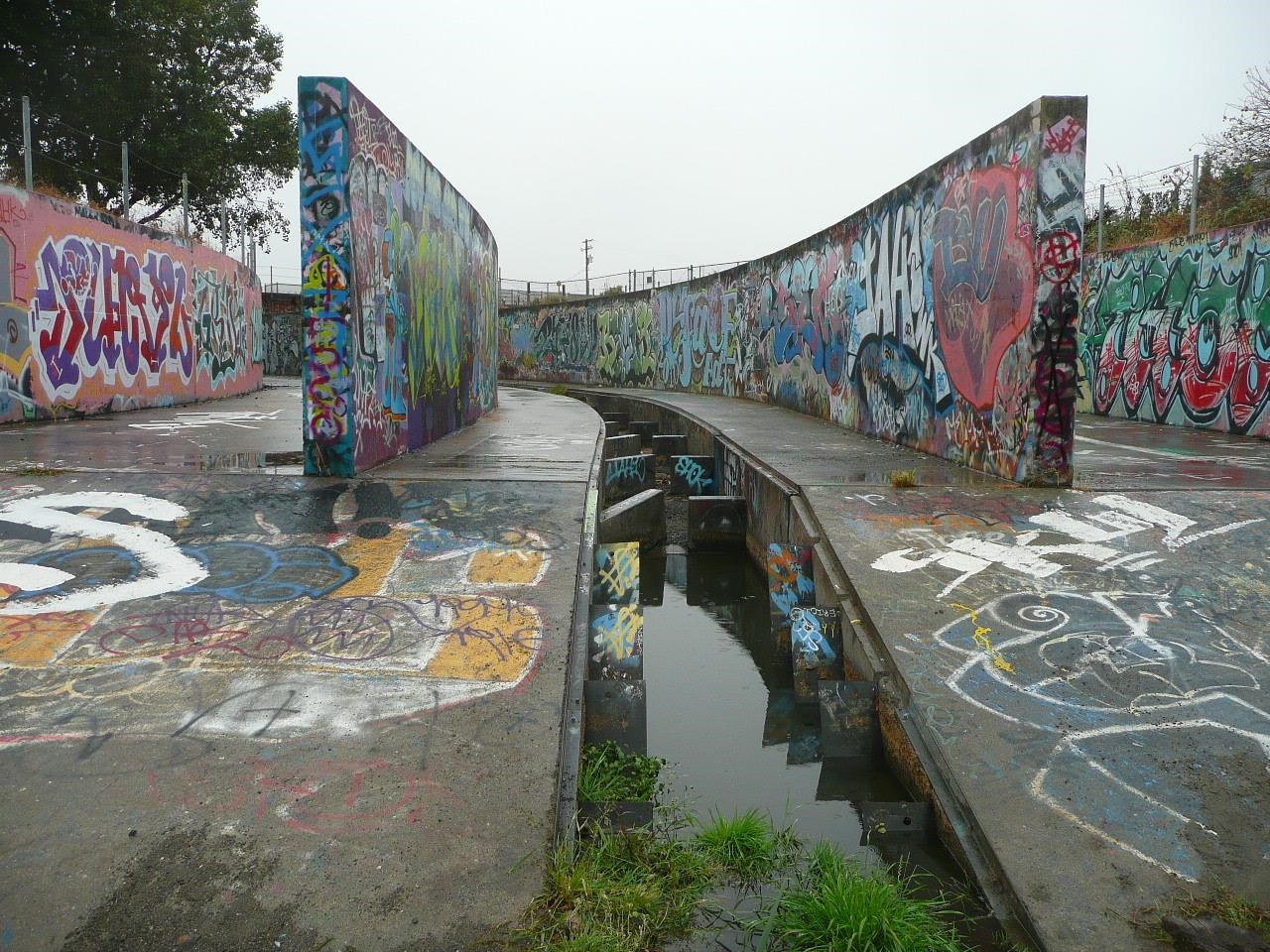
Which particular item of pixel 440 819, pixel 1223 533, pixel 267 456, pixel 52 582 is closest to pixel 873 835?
pixel 440 819

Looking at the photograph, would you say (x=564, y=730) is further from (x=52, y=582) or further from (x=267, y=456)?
(x=267, y=456)

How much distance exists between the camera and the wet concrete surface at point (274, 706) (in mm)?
2291

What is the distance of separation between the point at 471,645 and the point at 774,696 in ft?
6.88

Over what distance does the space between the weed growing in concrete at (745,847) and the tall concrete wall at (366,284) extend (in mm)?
3983

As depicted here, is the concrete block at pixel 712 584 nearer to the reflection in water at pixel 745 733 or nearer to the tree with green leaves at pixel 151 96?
the reflection in water at pixel 745 733

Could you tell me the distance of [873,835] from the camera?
328cm

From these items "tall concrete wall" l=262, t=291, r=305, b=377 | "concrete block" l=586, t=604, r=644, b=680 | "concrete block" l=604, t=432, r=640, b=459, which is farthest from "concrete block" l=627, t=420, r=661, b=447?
"tall concrete wall" l=262, t=291, r=305, b=377

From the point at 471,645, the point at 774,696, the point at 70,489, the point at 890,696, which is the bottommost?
the point at 774,696

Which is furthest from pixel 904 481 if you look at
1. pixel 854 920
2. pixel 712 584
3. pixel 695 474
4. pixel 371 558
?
pixel 695 474

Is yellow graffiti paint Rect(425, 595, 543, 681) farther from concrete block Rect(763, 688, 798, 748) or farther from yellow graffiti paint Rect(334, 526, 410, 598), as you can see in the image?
concrete block Rect(763, 688, 798, 748)

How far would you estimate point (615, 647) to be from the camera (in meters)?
4.38

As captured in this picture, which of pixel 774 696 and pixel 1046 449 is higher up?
pixel 1046 449

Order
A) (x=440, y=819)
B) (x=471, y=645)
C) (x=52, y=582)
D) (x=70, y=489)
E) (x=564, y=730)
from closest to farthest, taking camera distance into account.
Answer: (x=440, y=819)
(x=564, y=730)
(x=471, y=645)
(x=52, y=582)
(x=70, y=489)

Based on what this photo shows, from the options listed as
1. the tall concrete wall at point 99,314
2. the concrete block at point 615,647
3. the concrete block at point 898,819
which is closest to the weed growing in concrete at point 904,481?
the concrete block at point 615,647
